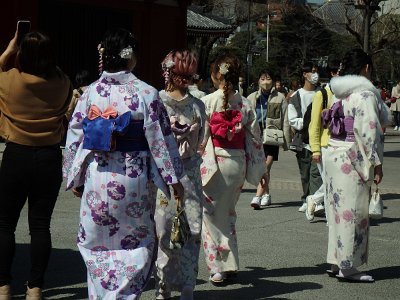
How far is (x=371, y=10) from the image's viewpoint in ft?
72.3

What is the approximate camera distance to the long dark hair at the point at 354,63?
6.87 m

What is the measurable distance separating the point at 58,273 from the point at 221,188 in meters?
1.41

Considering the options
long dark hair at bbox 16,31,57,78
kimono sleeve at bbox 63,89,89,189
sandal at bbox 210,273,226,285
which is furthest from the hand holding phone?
sandal at bbox 210,273,226,285

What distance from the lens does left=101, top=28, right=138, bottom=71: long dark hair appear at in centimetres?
482

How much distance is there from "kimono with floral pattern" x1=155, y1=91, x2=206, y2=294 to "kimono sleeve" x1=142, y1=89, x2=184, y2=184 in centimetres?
96

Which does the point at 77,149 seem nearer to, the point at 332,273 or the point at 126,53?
the point at 126,53

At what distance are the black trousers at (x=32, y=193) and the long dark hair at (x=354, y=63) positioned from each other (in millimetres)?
2595

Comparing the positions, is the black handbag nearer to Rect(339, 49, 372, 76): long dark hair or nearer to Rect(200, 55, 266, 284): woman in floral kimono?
Rect(200, 55, 266, 284): woman in floral kimono

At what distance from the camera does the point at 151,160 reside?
4.81 meters

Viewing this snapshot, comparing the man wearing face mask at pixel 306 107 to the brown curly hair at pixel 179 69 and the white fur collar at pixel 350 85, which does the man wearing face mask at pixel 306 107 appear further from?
the brown curly hair at pixel 179 69

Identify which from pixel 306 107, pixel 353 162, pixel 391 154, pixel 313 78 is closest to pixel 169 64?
pixel 353 162

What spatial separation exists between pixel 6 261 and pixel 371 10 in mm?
18033

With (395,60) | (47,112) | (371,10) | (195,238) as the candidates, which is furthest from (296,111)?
(395,60)

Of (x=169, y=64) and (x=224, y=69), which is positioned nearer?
(x=169, y=64)
